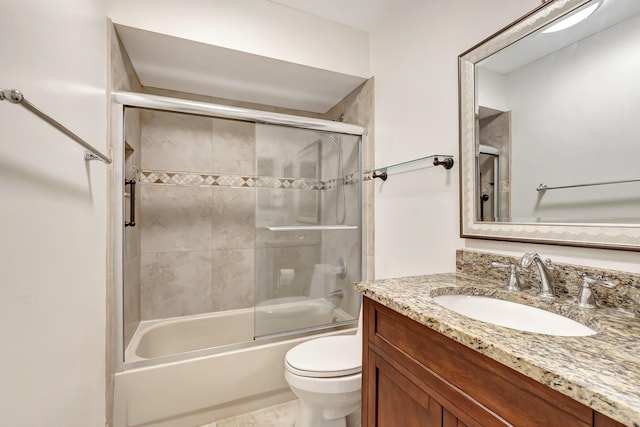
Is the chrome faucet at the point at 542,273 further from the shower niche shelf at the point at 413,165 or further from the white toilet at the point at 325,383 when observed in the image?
the white toilet at the point at 325,383

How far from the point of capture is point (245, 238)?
2.50 m

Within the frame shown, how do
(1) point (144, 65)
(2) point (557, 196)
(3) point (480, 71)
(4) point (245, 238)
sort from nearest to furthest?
(2) point (557, 196) → (3) point (480, 71) → (1) point (144, 65) → (4) point (245, 238)

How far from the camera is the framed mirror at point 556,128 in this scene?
81 cm

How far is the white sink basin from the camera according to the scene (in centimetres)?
79

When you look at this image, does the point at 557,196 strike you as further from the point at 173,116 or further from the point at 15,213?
the point at 173,116

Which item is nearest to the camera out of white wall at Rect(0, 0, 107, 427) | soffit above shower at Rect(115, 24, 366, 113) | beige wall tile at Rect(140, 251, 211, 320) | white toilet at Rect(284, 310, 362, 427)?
white wall at Rect(0, 0, 107, 427)

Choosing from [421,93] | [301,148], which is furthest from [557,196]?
[301,148]

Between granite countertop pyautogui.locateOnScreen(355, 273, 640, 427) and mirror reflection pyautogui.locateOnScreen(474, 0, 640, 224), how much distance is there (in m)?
0.32

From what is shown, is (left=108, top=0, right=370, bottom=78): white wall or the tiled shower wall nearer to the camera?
(left=108, top=0, right=370, bottom=78): white wall

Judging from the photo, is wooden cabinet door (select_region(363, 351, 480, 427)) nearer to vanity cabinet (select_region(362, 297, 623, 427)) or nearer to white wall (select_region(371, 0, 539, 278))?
vanity cabinet (select_region(362, 297, 623, 427))

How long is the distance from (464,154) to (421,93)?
50cm

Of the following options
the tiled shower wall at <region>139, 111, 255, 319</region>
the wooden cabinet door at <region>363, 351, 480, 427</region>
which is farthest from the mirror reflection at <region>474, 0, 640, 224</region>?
the tiled shower wall at <region>139, 111, 255, 319</region>

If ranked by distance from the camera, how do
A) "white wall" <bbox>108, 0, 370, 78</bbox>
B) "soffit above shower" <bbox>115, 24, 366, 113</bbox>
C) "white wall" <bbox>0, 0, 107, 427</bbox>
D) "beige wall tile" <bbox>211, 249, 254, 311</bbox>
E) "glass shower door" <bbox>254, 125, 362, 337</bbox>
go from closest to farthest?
"white wall" <bbox>0, 0, 107, 427</bbox>
"white wall" <bbox>108, 0, 370, 78</bbox>
"soffit above shower" <bbox>115, 24, 366, 113</bbox>
"glass shower door" <bbox>254, 125, 362, 337</bbox>
"beige wall tile" <bbox>211, 249, 254, 311</bbox>

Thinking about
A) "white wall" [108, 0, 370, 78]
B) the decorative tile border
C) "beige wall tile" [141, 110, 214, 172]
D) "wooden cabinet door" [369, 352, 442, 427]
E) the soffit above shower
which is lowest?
"wooden cabinet door" [369, 352, 442, 427]
